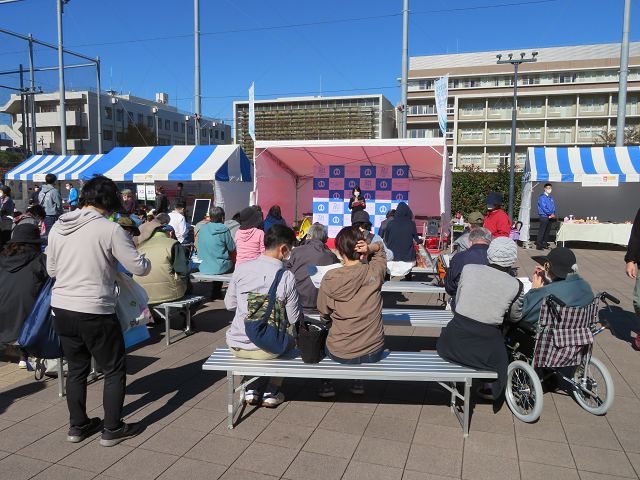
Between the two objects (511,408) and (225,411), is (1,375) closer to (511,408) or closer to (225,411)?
(225,411)

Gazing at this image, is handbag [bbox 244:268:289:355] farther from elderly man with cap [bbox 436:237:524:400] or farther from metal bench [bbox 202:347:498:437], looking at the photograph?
elderly man with cap [bbox 436:237:524:400]

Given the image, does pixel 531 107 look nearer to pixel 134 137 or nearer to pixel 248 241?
pixel 134 137

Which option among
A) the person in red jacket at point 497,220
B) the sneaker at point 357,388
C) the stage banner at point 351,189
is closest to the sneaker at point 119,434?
the sneaker at point 357,388

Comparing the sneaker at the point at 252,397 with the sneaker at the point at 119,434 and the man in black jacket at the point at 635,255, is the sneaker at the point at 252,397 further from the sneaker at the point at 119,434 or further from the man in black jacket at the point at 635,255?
the man in black jacket at the point at 635,255

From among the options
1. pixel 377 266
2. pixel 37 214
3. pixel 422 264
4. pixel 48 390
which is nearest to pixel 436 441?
pixel 377 266

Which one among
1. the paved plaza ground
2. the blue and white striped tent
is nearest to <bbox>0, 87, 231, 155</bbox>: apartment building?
the blue and white striped tent

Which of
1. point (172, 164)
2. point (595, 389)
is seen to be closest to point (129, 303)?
point (595, 389)

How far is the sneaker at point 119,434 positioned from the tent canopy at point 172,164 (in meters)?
9.68

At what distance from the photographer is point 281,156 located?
469 inches

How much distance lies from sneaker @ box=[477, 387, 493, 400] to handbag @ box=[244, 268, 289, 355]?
1.68 m

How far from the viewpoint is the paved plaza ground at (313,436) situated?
2.64 metres

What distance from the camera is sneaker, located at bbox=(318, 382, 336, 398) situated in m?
3.57

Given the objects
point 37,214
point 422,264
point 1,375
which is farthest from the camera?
point 422,264

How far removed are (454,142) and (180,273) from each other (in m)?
49.3
